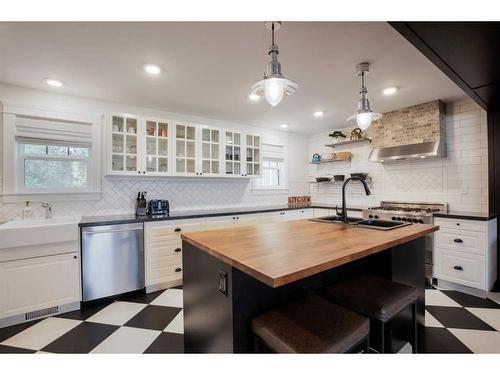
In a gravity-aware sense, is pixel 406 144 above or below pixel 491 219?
above

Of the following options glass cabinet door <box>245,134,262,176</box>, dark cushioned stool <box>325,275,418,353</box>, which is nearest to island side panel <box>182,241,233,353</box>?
dark cushioned stool <box>325,275,418,353</box>

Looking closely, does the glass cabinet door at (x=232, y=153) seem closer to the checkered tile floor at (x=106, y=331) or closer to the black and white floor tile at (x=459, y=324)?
the checkered tile floor at (x=106, y=331)

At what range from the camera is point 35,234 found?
7.37 feet

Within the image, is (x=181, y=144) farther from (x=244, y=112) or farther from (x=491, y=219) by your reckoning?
(x=491, y=219)

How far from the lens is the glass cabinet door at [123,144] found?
304cm

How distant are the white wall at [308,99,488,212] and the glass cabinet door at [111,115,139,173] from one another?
146 inches

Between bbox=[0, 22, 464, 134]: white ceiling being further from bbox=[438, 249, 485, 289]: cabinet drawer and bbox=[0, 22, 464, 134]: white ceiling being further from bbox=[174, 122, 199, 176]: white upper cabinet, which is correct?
bbox=[438, 249, 485, 289]: cabinet drawer

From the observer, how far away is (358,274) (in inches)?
70.9

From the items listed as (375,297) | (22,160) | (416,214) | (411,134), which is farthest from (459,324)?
(22,160)

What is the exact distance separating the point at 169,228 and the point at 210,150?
4.31ft

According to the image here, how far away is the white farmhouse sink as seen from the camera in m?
2.14

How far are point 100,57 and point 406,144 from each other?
3787 millimetres

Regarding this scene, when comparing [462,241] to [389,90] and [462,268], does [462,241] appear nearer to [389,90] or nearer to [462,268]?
[462,268]
